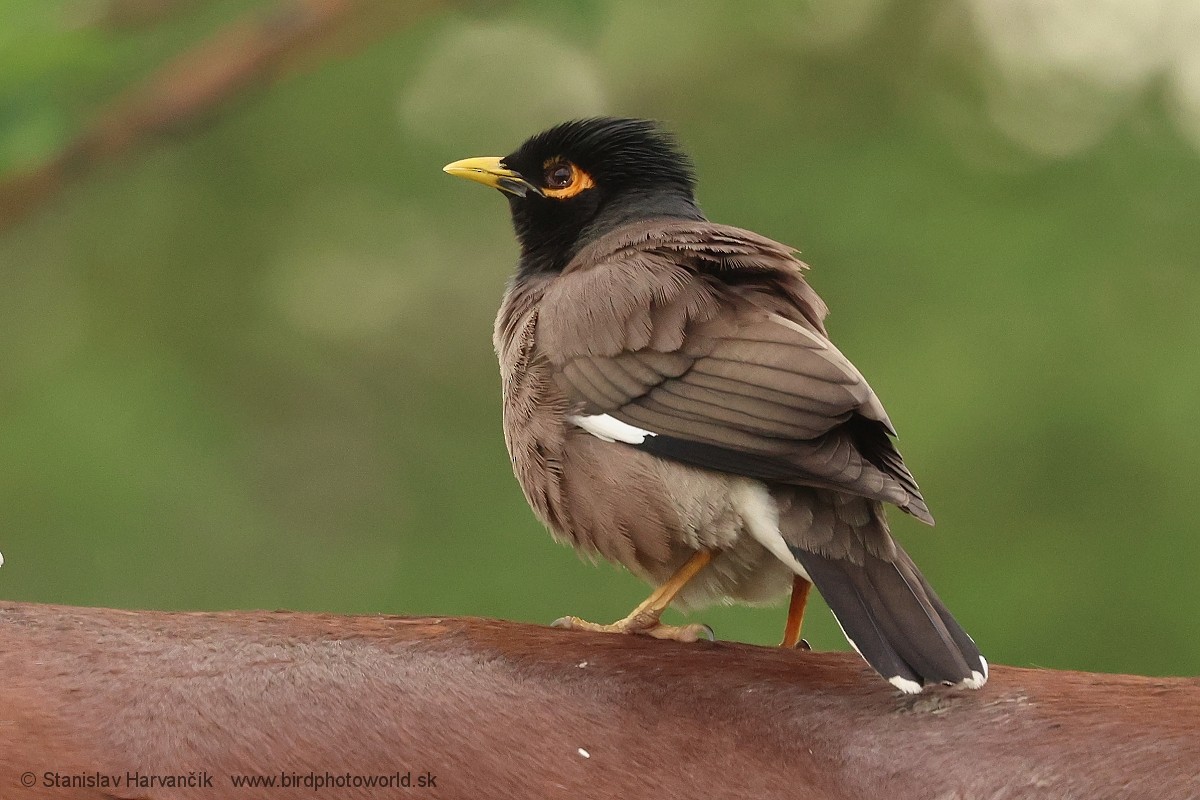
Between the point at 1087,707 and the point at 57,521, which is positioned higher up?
the point at 1087,707

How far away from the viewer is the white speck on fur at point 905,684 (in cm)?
180

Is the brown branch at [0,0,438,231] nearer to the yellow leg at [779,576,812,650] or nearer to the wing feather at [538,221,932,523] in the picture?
the wing feather at [538,221,932,523]

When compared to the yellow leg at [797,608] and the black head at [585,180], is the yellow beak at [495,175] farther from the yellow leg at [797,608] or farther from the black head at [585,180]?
the yellow leg at [797,608]

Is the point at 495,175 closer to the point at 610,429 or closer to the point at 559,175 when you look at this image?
the point at 559,175

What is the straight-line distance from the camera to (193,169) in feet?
19.1

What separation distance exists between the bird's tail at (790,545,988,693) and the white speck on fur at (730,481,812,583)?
65 mm

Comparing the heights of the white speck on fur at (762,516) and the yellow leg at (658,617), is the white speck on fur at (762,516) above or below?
above

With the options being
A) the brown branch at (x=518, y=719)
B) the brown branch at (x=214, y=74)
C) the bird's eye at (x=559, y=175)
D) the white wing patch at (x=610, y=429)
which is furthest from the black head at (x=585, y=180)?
the brown branch at (x=214, y=74)

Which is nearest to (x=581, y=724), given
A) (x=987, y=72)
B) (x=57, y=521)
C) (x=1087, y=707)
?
(x=1087, y=707)

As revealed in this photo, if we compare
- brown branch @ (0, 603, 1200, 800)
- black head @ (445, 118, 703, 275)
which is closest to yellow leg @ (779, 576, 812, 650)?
brown branch @ (0, 603, 1200, 800)

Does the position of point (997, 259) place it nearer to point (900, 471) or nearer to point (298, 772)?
point (900, 471)

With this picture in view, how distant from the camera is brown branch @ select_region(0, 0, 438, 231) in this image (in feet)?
16.0

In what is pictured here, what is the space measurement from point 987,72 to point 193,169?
321 cm

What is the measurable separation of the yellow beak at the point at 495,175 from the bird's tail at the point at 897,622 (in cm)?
144
